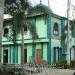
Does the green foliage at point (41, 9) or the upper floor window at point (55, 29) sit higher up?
the green foliage at point (41, 9)

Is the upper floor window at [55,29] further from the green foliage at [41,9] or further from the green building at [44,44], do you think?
the green foliage at [41,9]

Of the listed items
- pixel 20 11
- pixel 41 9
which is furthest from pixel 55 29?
pixel 20 11

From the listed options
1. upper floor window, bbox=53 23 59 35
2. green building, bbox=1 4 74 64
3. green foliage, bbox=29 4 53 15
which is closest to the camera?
green foliage, bbox=29 4 53 15

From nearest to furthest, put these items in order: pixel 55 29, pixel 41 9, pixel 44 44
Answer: pixel 41 9 → pixel 44 44 → pixel 55 29

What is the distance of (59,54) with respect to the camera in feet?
135

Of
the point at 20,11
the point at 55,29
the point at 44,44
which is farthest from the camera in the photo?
the point at 55,29

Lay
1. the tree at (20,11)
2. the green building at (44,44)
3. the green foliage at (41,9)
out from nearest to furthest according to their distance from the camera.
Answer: the tree at (20,11) < the green foliage at (41,9) < the green building at (44,44)

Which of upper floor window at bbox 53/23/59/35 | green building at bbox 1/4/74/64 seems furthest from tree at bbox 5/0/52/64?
upper floor window at bbox 53/23/59/35

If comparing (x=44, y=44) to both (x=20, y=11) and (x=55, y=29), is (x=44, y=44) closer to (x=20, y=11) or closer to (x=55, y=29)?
(x=55, y=29)

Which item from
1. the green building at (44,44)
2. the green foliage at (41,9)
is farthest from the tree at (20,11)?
the green building at (44,44)

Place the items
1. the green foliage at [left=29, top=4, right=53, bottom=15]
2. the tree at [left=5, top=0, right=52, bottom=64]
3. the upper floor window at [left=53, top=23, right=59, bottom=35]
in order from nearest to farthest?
1. the tree at [left=5, top=0, right=52, bottom=64]
2. the green foliage at [left=29, top=4, right=53, bottom=15]
3. the upper floor window at [left=53, top=23, right=59, bottom=35]

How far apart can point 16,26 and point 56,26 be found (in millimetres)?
14492

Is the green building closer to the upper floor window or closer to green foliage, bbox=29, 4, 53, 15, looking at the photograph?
the upper floor window

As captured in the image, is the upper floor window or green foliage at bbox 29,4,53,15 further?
the upper floor window
